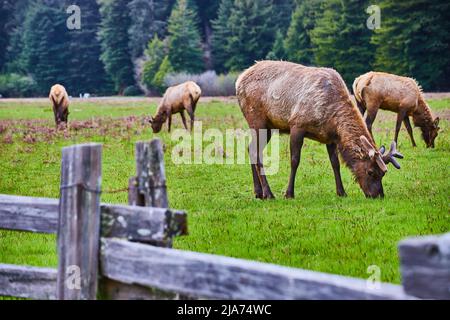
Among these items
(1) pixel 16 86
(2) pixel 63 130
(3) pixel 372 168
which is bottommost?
(1) pixel 16 86

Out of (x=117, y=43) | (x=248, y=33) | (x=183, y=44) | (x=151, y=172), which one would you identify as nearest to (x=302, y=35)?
(x=248, y=33)

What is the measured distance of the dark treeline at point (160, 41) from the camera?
2165 inches

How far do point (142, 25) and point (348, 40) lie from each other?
2614 centimetres

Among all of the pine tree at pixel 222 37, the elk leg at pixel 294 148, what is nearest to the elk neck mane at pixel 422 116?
the elk leg at pixel 294 148

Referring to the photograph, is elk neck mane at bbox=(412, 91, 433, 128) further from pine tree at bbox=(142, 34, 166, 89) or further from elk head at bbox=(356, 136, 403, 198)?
pine tree at bbox=(142, 34, 166, 89)

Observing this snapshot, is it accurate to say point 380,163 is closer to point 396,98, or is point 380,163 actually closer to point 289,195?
point 289,195

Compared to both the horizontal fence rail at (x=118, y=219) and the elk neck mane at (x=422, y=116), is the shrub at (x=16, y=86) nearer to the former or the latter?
the elk neck mane at (x=422, y=116)

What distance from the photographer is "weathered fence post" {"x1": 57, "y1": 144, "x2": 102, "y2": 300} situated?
4.42 meters

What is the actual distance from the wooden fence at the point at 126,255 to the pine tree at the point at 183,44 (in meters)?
62.1

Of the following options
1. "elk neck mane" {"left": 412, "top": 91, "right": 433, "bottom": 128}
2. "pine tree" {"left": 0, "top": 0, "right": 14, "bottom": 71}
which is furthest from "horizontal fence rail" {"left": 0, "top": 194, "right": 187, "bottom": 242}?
"pine tree" {"left": 0, "top": 0, "right": 14, "bottom": 71}

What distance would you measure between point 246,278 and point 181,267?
0.49 m

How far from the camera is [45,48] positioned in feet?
230

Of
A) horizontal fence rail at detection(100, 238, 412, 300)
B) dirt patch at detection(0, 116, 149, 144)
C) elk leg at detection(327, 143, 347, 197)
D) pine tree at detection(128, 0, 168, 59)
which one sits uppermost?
pine tree at detection(128, 0, 168, 59)

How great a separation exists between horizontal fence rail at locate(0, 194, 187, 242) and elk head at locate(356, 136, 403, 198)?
6803mm
